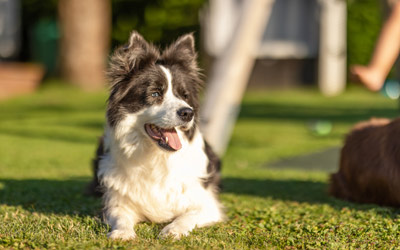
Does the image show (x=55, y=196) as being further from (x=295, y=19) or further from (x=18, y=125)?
(x=295, y=19)

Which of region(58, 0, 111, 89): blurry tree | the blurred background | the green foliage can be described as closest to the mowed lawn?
region(58, 0, 111, 89): blurry tree

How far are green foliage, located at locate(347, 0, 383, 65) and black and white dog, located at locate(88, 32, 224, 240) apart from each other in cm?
1695

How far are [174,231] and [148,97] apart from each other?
106 centimetres

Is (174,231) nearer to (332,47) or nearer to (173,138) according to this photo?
(173,138)

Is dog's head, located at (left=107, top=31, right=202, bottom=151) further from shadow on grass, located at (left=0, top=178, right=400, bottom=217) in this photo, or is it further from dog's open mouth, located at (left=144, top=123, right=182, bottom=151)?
shadow on grass, located at (left=0, top=178, right=400, bottom=217)

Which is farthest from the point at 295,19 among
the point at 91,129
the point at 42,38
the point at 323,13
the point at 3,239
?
the point at 3,239

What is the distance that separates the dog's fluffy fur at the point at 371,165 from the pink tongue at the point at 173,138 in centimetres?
179

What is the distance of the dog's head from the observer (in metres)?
4.64

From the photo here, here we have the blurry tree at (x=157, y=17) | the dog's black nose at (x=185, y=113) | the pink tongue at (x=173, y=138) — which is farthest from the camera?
the blurry tree at (x=157, y=17)

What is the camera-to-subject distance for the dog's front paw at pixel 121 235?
4.09 m

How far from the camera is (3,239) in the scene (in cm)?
399

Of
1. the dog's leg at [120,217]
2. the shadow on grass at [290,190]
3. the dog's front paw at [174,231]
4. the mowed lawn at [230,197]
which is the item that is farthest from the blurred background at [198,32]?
the dog's front paw at [174,231]

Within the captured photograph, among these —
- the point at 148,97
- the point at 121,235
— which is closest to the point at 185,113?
the point at 148,97

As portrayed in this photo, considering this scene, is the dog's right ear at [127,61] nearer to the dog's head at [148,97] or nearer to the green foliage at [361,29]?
the dog's head at [148,97]
